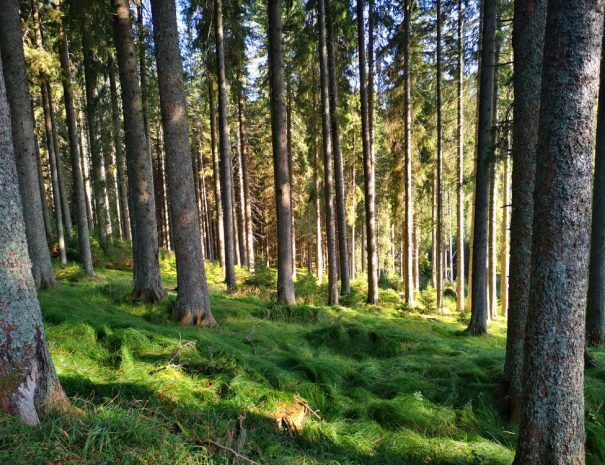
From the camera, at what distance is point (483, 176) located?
9.03 metres

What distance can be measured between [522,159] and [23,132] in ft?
32.1

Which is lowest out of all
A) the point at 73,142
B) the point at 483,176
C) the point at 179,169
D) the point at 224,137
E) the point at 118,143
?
the point at 483,176

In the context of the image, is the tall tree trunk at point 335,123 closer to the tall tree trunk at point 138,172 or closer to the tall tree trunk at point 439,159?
the tall tree trunk at point 439,159

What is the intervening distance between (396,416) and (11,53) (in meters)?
9.74

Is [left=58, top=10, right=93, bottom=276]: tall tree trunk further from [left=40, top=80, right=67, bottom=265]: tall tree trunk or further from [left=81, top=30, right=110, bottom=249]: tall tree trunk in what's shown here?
[left=40, top=80, right=67, bottom=265]: tall tree trunk

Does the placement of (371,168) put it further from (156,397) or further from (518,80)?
(156,397)

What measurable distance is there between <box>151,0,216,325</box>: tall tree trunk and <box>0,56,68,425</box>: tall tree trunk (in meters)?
3.91

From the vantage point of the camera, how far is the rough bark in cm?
741

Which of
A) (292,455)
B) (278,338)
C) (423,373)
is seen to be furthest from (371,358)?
(292,455)

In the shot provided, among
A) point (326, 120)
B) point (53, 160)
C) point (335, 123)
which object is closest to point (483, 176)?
point (335, 123)

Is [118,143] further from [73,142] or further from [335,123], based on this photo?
[335,123]

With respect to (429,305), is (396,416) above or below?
above

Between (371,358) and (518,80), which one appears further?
(371,358)

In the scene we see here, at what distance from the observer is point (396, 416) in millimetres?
4180
